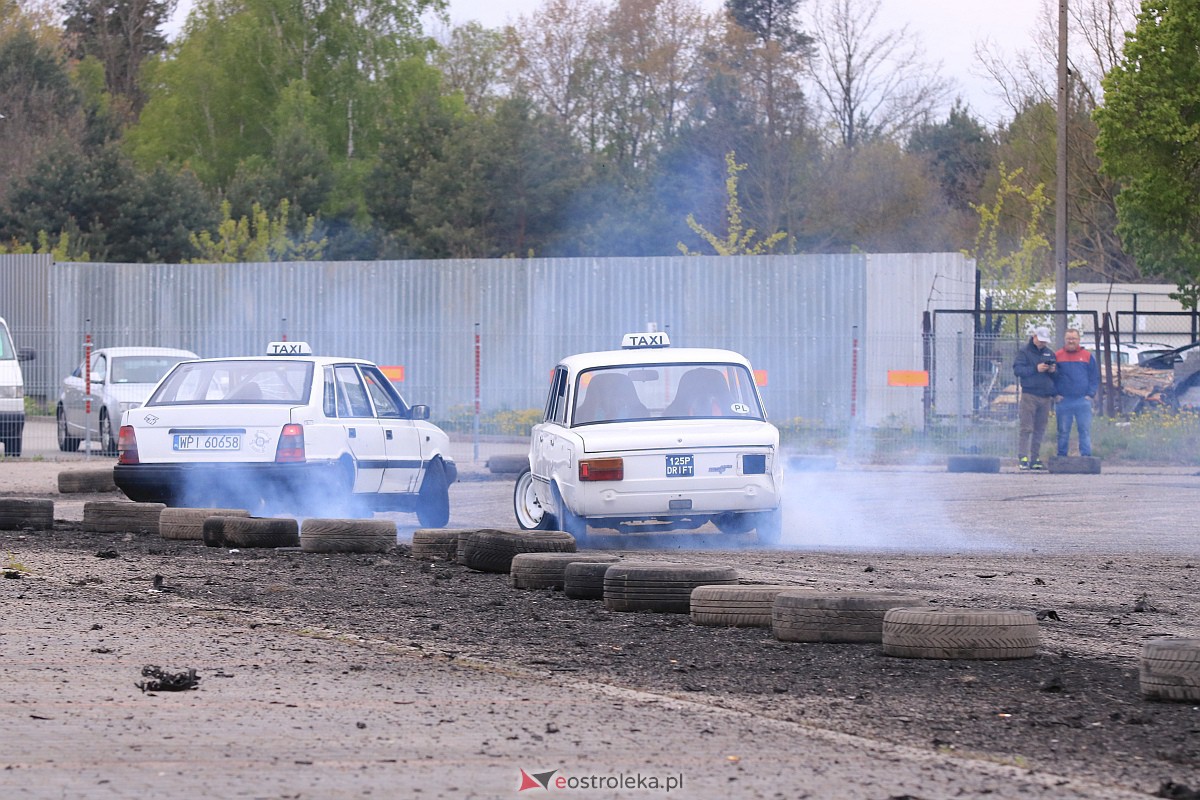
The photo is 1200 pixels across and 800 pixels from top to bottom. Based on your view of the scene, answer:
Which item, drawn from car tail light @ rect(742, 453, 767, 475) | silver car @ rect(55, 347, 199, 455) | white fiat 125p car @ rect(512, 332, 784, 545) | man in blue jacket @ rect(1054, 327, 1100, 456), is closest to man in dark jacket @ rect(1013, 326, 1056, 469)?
man in blue jacket @ rect(1054, 327, 1100, 456)

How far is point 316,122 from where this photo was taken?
59.4m

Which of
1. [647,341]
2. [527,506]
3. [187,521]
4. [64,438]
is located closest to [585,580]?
[187,521]

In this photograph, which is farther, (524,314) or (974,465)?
(524,314)

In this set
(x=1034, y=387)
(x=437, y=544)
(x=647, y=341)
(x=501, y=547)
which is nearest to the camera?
(x=501, y=547)

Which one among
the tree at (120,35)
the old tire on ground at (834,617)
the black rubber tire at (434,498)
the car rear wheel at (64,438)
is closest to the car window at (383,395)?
the black rubber tire at (434,498)

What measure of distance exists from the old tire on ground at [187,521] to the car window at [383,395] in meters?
2.06

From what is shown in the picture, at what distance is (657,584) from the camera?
835cm

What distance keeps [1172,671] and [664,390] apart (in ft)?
22.9

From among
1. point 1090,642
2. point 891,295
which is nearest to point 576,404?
point 1090,642

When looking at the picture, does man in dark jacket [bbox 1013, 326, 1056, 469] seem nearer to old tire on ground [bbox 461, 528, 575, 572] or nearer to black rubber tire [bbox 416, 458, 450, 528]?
black rubber tire [bbox 416, 458, 450, 528]

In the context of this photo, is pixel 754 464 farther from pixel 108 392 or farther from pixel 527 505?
pixel 108 392

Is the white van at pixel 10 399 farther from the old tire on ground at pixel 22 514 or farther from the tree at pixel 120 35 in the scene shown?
the tree at pixel 120 35

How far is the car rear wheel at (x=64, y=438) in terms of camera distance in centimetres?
2422

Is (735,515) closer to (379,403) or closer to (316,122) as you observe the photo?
(379,403)
